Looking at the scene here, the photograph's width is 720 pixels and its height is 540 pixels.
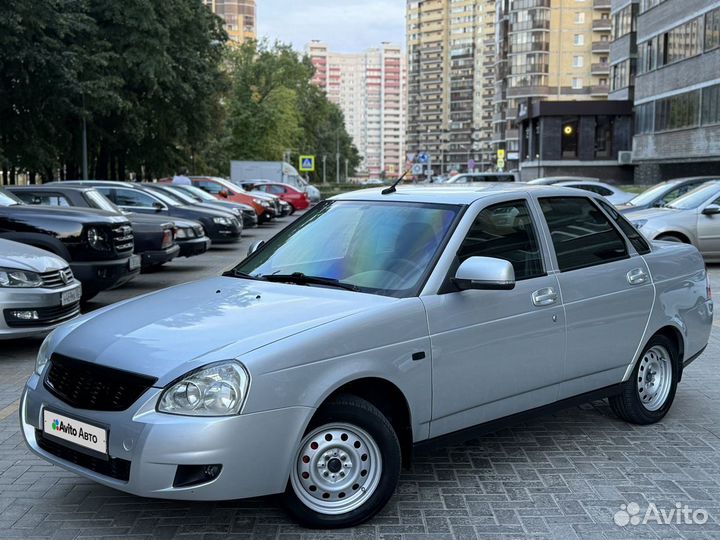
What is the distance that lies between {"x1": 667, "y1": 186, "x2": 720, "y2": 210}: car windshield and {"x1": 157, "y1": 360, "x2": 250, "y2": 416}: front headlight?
1405 centimetres

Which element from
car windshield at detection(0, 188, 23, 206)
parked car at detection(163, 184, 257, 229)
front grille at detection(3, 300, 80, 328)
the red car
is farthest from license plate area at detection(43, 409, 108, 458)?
the red car

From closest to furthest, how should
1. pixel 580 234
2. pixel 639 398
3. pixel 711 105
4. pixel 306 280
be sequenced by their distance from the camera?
pixel 306 280 → pixel 580 234 → pixel 639 398 → pixel 711 105

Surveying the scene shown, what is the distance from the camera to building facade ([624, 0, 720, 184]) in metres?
40.9

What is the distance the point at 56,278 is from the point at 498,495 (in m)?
5.42

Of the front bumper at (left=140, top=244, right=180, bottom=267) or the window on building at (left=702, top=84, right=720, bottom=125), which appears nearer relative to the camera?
the front bumper at (left=140, top=244, right=180, bottom=267)

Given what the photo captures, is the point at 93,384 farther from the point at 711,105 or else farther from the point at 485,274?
the point at 711,105

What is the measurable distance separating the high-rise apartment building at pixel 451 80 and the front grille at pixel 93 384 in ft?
530

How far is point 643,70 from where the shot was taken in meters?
51.6

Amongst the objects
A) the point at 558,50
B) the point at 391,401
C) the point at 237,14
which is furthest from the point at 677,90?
the point at 237,14

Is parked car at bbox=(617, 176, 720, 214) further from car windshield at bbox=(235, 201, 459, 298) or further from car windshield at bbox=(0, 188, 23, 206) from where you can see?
car windshield at bbox=(235, 201, 459, 298)

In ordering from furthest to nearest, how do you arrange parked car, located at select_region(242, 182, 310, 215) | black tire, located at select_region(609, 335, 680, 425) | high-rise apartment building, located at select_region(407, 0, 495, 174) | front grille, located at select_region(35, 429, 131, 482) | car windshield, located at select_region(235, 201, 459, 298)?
high-rise apartment building, located at select_region(407, 0, 495, 174) < parked car, located at select_region(242, 182, 310, 215) < black tire, located at select_region(609, 335, 680, 425) < car windshield, located at select_region(235, 201, 459, 298) < front grille, located at select_region(35, 429, 131, 482)

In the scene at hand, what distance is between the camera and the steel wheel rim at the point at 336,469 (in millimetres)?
3936

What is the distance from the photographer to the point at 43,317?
802 centimetres

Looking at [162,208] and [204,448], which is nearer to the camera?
[204,448]
